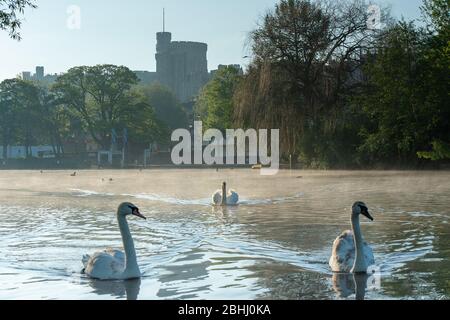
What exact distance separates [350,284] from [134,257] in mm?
3173

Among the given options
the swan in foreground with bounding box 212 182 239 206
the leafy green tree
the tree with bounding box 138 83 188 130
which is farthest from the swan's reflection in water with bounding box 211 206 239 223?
the tree with bounding box 138 83 188 130

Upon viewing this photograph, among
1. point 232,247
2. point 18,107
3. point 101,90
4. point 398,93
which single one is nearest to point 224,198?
point 232,247

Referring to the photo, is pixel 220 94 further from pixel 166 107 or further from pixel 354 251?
pixel 354 251

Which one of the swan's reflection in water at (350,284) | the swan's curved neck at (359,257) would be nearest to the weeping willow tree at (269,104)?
the swan's curved neck at (359,257)

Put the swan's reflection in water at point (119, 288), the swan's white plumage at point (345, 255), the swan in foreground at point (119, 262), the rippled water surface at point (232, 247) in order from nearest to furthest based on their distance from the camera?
the swan's reflection in water at point (119, 288) < the rippled water surface at point (232, 247) < the swan in foreground at point (119, 262) < the swan's white plumage at point (345, 255)

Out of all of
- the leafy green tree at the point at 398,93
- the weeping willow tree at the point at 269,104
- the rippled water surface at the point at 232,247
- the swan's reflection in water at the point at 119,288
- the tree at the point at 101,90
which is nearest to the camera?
the swan's reflection in water at the point at 119,288

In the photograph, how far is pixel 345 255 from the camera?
11.9 m

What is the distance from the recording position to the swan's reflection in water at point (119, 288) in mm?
10406

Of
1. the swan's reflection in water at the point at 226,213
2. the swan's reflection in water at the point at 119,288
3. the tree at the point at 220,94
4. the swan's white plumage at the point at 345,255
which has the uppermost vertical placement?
the tree at the point at 220,94

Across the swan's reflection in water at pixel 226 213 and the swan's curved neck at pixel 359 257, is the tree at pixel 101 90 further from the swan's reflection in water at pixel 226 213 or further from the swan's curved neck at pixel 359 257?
the swan's curved neck at pixel 359 257

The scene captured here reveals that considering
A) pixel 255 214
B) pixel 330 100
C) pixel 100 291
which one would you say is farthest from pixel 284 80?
pixel 100 291

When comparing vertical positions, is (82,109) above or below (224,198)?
above

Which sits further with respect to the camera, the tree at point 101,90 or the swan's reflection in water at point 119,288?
the tree at point 101,90

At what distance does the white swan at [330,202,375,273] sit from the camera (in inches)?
450
